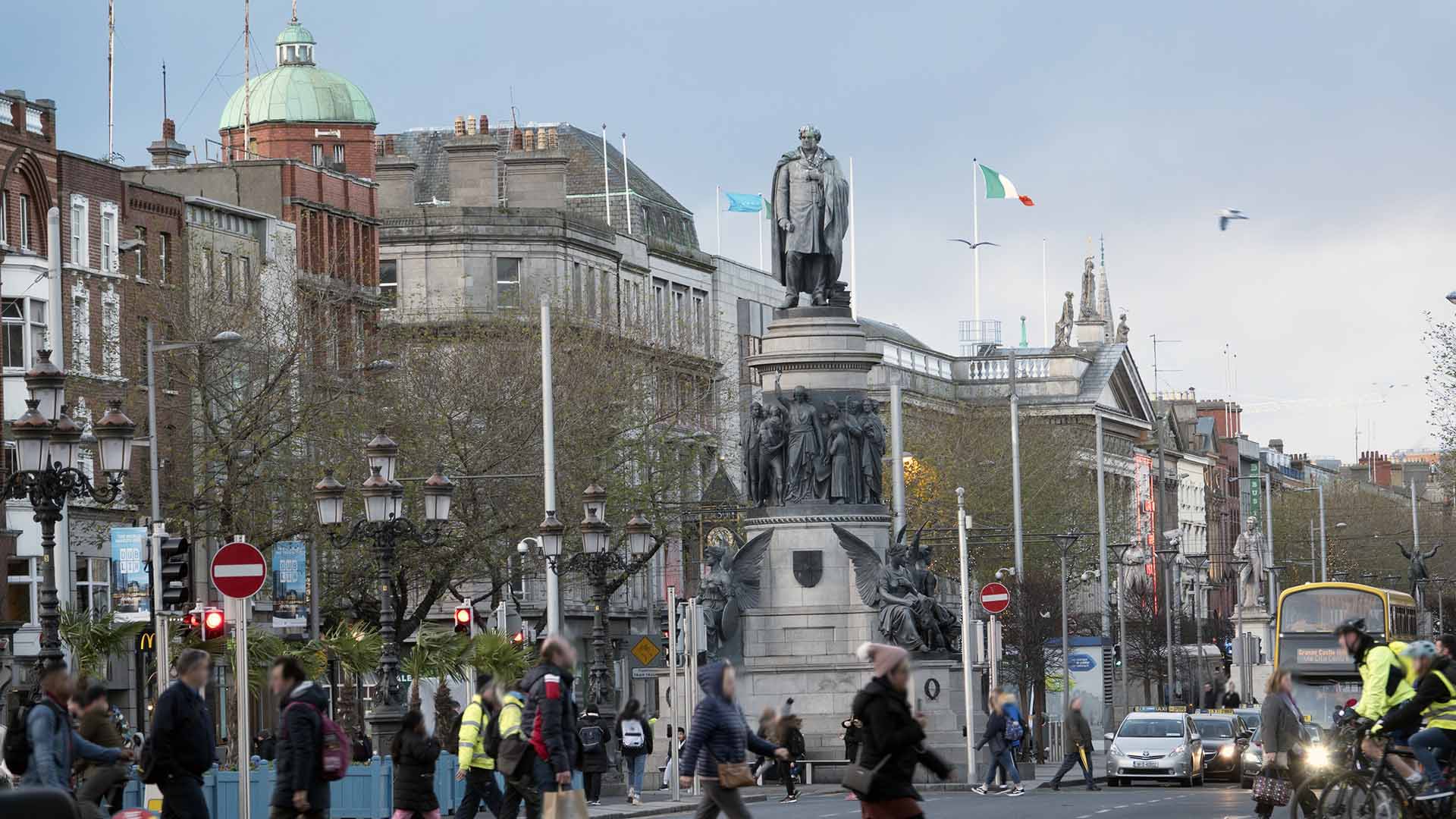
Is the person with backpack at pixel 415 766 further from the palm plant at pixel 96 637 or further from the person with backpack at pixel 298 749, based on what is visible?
the palm plant at pixel 96 637

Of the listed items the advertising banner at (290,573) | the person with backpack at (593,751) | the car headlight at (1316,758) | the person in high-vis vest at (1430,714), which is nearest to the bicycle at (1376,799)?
the person in high-vis vest at (1430,714)

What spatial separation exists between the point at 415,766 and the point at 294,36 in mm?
75979

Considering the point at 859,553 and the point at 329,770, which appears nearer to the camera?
the point at 329,770

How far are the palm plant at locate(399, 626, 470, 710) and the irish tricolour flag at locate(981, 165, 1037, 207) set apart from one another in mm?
58221

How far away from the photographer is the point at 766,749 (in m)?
22.4

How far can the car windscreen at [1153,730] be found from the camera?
52406mm

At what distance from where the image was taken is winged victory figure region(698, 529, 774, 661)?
5338 cm

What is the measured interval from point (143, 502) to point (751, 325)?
57.5m

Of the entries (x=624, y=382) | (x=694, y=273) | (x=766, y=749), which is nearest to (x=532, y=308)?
(x=624, y=382)

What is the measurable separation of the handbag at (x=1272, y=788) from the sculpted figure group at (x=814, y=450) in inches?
885

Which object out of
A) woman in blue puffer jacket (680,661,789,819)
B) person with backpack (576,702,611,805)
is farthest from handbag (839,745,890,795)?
person with backpack (576,702,611,805)

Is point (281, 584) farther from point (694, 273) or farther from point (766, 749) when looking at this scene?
point (694, 273)

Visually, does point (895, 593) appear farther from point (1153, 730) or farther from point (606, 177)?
point (606, 177)

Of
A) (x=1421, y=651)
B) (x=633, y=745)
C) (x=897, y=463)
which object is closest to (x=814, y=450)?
(x=633, y=745)
